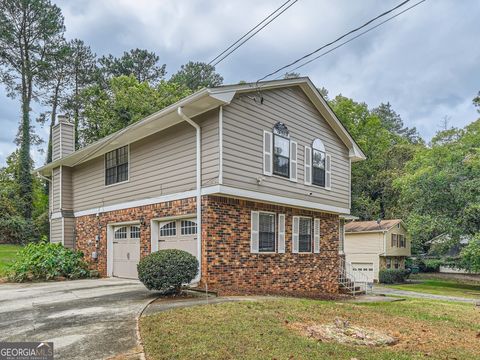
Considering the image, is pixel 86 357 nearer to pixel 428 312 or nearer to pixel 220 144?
pixel 220 144

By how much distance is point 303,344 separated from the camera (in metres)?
5.25

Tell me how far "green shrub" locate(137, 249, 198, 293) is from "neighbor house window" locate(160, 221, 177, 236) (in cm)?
259

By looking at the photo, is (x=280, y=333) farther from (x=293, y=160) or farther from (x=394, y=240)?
(x=394, y=240)

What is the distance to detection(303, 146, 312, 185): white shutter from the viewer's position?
1330 cm

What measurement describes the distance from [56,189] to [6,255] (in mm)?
5960

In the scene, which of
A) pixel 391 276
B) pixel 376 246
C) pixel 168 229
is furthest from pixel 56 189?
pixel 391 276

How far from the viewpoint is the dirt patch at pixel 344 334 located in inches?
221

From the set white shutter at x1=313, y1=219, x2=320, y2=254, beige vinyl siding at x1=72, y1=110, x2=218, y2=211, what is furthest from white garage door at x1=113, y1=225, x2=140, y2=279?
white shutter at x1=313, y1=219, x2=320, y2=254

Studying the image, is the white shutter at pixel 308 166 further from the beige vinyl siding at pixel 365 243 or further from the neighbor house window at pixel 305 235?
the beige vinyl siding at pixel 365 243

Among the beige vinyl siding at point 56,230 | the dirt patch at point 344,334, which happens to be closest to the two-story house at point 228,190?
the beige vinyl siding at point 56,230

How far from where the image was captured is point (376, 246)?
29.1 m

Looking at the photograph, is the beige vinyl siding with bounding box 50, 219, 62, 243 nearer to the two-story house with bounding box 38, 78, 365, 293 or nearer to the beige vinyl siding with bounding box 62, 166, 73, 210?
the two-story house with bounding box 38, 78, 365, 293

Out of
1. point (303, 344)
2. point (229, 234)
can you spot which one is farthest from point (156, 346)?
point (229, 234)

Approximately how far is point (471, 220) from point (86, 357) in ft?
89.9
